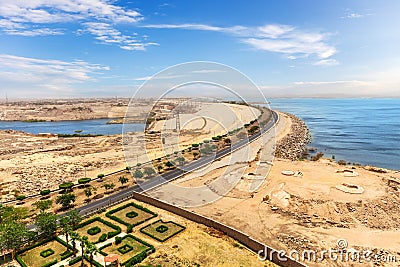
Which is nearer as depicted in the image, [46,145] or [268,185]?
[268,185]

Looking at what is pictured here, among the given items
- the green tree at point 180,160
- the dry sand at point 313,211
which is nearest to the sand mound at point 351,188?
the dry sand at point 313,211

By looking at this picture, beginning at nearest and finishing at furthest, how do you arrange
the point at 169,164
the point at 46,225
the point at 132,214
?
the point at 46,225
the point at 132,214
the point at 169,164

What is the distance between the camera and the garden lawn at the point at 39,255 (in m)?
21.0

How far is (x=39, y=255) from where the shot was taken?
2195 centimetres

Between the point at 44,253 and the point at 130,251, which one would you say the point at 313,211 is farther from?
the point at 44,253

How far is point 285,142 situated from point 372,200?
38.4 m

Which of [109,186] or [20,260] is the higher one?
[109,186]

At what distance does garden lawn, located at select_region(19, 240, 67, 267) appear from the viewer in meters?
21.0

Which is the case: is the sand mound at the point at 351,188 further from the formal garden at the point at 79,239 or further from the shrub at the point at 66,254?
the shrub at the point at 66,254

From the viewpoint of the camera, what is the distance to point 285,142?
226 feet

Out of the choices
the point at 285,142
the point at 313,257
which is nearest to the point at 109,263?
the point at 313,257

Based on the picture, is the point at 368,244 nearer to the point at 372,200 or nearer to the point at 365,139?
the point at 372,200

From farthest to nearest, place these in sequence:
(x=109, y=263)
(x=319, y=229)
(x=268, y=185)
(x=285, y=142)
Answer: (x=285, y=142)
(x=268, y=185)
(x=319, y=229)
(x=109, y=263)

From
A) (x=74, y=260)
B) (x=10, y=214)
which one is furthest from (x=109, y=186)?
(x=74, y=260)
